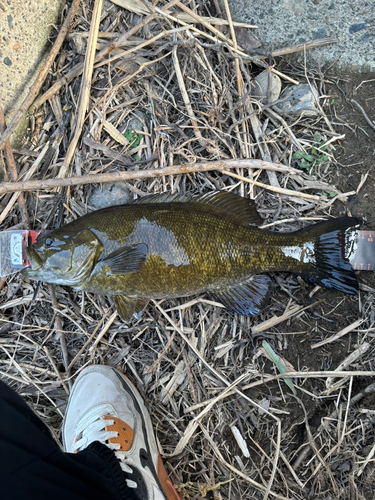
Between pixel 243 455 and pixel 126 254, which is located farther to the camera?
pixel 243 455

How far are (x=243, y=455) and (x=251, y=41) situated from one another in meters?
3.76

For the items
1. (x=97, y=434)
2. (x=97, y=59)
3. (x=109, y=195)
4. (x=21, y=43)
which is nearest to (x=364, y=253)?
(x=109, y=195)

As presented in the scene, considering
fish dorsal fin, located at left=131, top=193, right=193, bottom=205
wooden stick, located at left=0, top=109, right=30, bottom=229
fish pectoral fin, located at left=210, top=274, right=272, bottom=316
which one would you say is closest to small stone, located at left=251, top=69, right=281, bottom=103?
fish dorsal fin, located at left=131, top=193, right=193, bottom=205

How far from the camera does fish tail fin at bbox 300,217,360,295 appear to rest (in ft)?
8.82

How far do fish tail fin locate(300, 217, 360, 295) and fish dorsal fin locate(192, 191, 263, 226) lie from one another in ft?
1.49

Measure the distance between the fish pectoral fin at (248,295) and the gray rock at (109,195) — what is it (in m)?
1.21

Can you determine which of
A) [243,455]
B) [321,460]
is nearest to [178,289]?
[243,455]

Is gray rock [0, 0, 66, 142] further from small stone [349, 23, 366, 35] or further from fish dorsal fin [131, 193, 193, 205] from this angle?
small stone [349, 23, 366, 35]

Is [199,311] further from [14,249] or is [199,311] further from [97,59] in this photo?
[97,59]

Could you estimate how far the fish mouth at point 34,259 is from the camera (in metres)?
2.67

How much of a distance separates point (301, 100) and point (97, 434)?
11.3 feet

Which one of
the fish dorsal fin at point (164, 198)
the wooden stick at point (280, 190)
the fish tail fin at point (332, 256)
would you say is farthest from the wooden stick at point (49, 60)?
the fish tail fin at point (332, 256)

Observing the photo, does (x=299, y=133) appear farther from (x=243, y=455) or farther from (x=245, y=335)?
(x=243, y=455)

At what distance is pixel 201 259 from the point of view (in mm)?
2658
